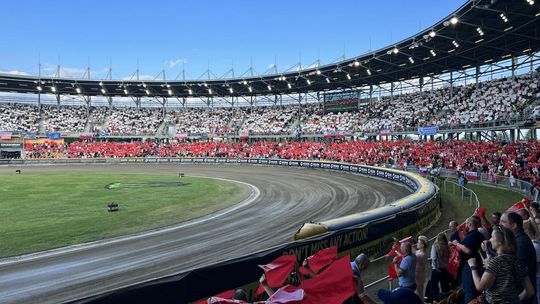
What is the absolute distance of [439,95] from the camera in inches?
1962

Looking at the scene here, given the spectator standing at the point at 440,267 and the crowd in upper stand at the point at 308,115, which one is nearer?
the spectator standing at the point at 440,267

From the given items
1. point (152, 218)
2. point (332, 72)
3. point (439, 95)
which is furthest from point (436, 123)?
point (152, 218)

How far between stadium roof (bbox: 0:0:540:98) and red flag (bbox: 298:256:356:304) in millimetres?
31034

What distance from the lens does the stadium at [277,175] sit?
714cm

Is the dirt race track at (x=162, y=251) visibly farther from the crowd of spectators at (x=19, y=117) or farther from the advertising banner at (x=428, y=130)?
the crowd of spectators at (x=19, y=117)

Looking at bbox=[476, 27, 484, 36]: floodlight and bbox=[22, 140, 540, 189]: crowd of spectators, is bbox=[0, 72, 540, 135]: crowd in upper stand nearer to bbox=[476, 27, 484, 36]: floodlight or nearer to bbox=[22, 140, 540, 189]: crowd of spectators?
bbox=[22, 140, 540, 189]: crowd of spectators

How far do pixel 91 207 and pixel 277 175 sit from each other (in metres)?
19.7

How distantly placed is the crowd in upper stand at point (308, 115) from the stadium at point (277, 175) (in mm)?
325

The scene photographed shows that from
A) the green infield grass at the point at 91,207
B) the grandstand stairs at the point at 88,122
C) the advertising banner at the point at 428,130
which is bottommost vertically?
the green infield grass at the point at 91,207

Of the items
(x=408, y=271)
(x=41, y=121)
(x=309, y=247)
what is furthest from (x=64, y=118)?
(x=408, y=271)

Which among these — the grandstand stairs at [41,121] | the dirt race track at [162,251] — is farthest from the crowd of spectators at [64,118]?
the dirt race track at [162,251]

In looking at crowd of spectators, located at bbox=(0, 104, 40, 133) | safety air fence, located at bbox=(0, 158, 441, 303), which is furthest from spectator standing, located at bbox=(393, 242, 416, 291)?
crowd of spectators, located at bbox=(0, 104, 40, 133)

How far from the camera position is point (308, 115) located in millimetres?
64875

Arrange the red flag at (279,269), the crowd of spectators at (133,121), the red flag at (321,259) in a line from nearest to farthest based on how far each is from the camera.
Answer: the red flag at (279,269) → the red flag at (321,259) → the crowd of spectators at (133,121)
